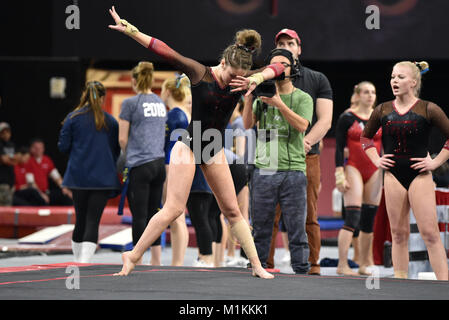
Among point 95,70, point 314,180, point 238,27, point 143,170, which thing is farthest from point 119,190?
point 95,70

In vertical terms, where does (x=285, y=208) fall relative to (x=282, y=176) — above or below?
below

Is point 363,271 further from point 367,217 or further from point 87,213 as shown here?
point 87,213

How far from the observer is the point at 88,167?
19.3 ft

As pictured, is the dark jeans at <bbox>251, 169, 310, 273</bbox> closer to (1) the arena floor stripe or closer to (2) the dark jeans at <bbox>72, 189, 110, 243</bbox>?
(1) the arena floor stripe

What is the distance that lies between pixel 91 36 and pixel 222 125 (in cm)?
702

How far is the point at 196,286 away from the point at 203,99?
3.33 feet

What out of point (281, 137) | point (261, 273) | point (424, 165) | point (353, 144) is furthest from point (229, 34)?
point (261, 273)

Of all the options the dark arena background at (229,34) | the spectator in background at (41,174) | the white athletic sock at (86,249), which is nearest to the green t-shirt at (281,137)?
the white athletic sock at (86,249)

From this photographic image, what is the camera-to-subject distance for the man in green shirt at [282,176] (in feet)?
15.4

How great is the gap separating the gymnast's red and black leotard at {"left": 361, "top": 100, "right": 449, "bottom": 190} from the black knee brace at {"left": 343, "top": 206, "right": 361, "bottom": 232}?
4.59 feet

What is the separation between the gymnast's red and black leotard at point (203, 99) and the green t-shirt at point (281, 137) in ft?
2.13

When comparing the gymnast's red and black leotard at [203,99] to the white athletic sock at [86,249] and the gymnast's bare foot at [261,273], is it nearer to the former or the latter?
the gymnast's bare foot at [261,273]

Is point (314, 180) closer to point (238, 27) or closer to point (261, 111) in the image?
point (261, 111)

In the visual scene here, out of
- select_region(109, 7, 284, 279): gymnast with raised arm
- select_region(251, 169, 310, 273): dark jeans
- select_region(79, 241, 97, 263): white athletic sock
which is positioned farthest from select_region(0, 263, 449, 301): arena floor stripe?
select_region(79, 241, 97, 263): white athletic sock
